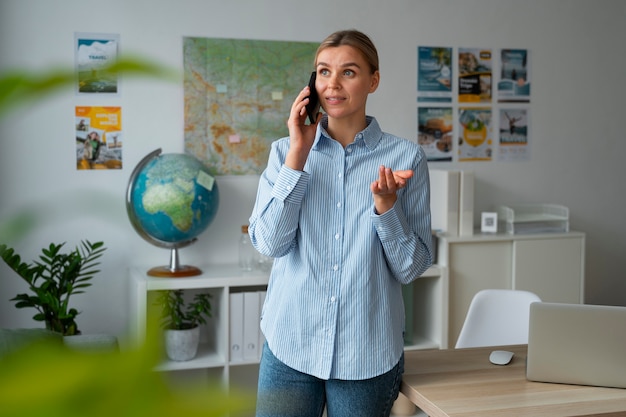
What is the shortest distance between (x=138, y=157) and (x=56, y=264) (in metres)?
0.66

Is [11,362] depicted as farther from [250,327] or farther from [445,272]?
[445,272]

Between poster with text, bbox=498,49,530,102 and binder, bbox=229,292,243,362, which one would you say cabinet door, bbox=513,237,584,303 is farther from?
binder, bbox=229,292,243,362

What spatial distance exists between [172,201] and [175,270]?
1.16ft

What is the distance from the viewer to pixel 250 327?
379cm

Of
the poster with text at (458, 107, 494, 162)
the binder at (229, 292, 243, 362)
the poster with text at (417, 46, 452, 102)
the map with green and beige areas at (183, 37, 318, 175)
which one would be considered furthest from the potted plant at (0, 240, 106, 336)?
the poster with text at (458, 107, 494, 162)

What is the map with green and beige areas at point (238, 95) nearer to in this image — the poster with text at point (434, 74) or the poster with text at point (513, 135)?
the poster with text at point (434, 74)

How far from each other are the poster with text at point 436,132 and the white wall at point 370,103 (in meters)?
0.05

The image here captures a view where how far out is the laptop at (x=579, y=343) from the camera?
1.95m

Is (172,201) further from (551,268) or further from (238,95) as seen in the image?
(551,268)

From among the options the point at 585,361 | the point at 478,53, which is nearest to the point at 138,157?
the point at 478,53

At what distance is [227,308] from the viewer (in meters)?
3.74

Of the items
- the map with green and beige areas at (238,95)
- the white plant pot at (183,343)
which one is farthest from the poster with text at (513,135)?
the white plant pot at (183,343)

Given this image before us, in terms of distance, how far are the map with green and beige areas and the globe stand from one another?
1.68 feet

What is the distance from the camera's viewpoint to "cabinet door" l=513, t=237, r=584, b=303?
14.1ft
